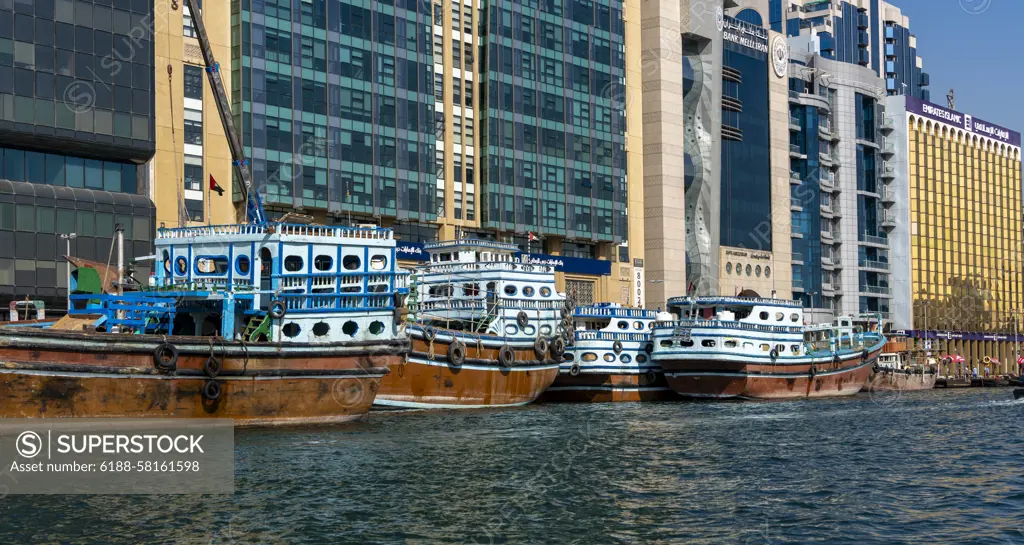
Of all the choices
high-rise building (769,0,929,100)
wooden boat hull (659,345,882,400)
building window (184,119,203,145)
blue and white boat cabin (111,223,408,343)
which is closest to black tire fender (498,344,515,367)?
blue and white boat cabin (111,223,408,343)

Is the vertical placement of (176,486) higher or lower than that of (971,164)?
lower

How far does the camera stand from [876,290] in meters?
148

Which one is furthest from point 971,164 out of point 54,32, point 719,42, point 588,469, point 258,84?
point 588,469

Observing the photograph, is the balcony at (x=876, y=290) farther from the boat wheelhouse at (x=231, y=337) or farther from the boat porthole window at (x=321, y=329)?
the boat porthole window at (x=321, y=329)

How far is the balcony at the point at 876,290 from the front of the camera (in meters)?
146

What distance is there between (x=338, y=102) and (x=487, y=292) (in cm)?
2296

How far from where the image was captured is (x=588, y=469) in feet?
129

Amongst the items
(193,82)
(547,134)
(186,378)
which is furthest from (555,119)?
(186,378)

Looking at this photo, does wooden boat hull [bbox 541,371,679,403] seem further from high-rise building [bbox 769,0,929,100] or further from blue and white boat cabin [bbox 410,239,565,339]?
high-rise building [bbox 769,0,929,100]

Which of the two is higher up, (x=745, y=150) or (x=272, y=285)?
(x=745, y=150)

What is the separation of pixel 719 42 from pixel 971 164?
58713mm

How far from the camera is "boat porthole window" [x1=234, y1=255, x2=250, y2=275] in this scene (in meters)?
50.7

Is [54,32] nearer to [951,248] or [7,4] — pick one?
[7,4]

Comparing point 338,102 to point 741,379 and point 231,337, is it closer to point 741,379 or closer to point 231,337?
point 741,379
